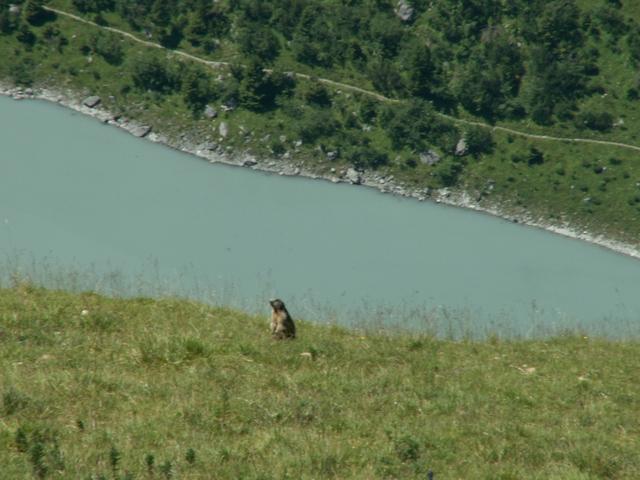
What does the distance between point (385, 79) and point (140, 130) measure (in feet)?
88.4

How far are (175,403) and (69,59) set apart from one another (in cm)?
11965

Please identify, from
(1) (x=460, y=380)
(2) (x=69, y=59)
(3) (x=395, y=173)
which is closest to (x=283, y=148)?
(3) (x=395, y=173)

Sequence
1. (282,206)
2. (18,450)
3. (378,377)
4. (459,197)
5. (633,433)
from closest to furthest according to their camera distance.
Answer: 1. (18,450)
2. (633,433)
3. (378,377)
4. (282,206)
5. (459,197)

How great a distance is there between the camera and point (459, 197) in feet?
405

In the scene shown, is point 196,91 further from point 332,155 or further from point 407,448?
point 407,448

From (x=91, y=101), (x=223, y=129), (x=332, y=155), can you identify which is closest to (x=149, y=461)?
(x=332, y=155)

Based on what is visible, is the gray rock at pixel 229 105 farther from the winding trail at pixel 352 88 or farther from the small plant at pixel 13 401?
the small plant at pixel 13 401

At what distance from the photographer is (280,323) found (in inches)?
823

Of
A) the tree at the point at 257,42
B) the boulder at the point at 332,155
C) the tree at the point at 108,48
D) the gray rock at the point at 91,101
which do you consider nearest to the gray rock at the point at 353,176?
the boulder at the point at 332,155

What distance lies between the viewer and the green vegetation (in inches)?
4941

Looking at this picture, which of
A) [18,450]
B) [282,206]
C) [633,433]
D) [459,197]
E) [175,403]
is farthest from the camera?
[459,197]

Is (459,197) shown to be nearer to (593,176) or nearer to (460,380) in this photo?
(593,176)

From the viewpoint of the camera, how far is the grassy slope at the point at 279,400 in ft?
47.7

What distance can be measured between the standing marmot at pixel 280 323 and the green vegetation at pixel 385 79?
336 feet
